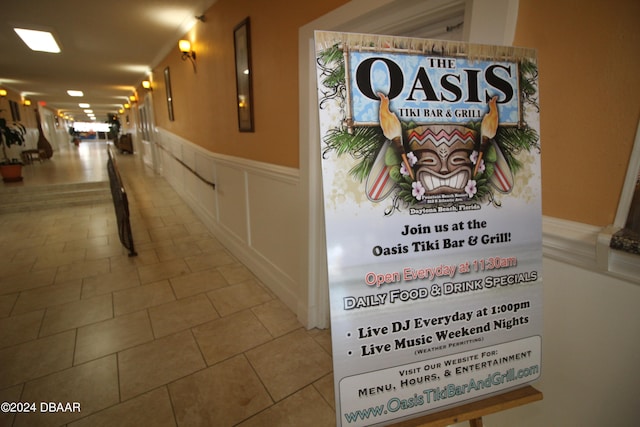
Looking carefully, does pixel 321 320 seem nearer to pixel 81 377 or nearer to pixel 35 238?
pixel 81 377

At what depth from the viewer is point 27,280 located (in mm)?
2811

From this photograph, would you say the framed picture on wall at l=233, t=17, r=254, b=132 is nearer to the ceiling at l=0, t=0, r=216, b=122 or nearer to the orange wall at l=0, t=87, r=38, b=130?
the ceiling at l=0, t=0, r=216, b=122

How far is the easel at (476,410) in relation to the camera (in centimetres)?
84

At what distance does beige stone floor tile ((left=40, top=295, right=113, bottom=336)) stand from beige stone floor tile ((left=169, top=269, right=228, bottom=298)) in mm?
531

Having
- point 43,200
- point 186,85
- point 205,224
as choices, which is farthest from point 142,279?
point 43,200

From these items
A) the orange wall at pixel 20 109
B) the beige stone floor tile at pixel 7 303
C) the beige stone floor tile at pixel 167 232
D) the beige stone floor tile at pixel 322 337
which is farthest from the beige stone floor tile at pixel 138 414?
the orange wall at pixel 20 109

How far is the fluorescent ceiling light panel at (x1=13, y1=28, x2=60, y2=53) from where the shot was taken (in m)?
4.29

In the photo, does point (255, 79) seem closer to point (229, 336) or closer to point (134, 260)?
point (229, 336)

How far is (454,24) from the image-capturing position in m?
1.37

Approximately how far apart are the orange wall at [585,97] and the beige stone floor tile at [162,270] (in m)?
3.14

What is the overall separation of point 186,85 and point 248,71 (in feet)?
8.61

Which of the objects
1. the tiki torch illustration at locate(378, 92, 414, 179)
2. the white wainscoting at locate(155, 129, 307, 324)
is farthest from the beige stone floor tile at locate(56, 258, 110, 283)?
the tiki torch illustration at locate(378, 92, 414, 179)

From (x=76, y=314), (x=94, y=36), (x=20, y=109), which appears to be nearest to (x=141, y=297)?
(x=76, y=314)

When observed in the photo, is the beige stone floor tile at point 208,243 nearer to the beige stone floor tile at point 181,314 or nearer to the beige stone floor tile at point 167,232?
the beige stone floor tile at point 167,232
